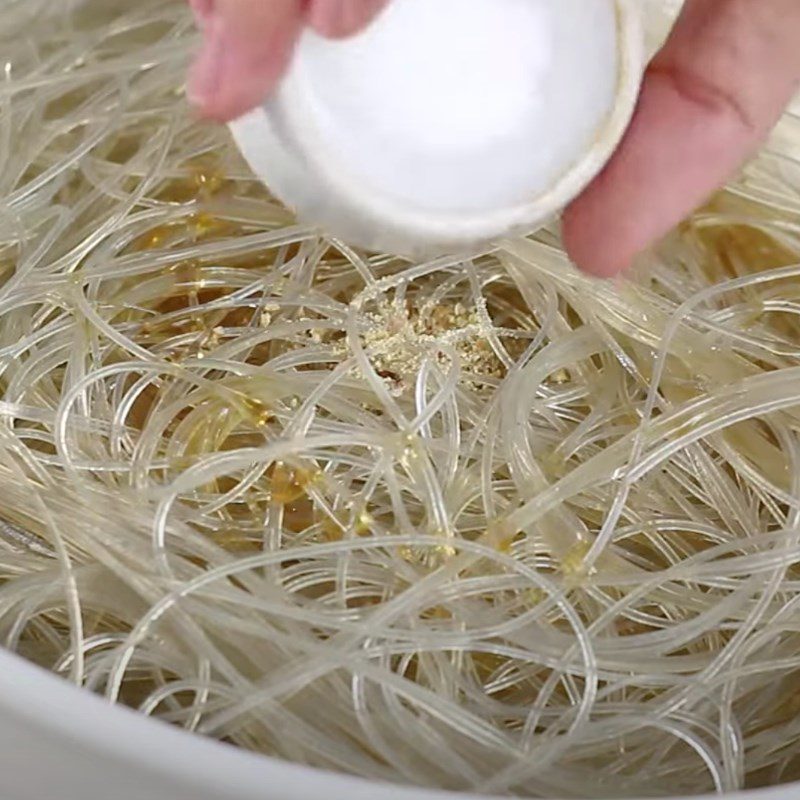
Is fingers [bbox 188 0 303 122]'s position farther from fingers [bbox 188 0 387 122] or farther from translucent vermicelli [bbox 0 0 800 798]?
translucent vermicelli [bbox 0 0 800 798]

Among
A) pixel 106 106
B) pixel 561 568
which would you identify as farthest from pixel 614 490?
pixel 106 106

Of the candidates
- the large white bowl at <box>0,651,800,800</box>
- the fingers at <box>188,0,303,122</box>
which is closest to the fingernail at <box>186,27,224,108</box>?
the fingers at <box>188,0,303,122</box>

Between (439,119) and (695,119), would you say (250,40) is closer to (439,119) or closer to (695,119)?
(439,119)

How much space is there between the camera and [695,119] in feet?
2.04

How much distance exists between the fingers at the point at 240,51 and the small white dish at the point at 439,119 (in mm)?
17

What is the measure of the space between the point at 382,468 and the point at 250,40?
329 mm

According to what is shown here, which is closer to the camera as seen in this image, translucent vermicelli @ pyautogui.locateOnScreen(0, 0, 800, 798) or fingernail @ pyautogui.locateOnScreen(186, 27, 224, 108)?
fingernail @ pyautogui.locateOnScreen(186, 27, 224, 108)

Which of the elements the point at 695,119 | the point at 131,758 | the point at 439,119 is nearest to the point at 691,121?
the point at 695,119

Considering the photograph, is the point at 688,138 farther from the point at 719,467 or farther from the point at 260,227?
the point at 260,227

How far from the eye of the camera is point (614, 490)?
73cm

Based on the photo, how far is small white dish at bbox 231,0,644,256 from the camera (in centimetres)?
46

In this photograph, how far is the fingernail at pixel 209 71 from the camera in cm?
42

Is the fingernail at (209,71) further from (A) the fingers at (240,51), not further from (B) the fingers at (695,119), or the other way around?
(B) the fingers at (695,119)

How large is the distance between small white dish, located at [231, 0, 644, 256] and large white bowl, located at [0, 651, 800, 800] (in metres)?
0.23
